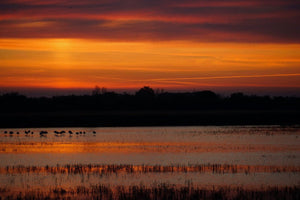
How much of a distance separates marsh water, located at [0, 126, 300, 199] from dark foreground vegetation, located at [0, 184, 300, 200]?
0.20 metres

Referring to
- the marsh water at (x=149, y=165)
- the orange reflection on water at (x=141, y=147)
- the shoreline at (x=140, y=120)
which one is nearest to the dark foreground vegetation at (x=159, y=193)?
the marsh water at (x=149, y=165)

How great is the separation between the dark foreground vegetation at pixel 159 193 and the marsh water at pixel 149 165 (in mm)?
196

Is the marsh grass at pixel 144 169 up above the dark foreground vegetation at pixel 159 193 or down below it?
above

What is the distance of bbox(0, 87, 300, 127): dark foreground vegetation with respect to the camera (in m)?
76.9

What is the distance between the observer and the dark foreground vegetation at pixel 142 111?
252 ft

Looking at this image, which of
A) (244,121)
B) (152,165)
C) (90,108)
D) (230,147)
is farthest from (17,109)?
(152,165)

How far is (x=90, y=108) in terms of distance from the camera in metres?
101

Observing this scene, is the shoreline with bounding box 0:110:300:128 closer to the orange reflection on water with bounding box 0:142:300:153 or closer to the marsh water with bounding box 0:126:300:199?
the orange reflection on water with bounding box 0:142:300:153

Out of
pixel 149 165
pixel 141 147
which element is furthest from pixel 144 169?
pixel 141 147

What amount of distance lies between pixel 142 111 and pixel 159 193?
80400 mm

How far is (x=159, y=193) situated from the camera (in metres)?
19.6

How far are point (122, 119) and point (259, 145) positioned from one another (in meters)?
44.1

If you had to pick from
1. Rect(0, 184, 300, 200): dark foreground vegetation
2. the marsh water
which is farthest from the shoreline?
Rect(0, 184, 300, 200): dark foreground vegetation

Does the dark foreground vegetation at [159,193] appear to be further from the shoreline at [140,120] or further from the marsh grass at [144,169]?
the shoreline at [140,120]
